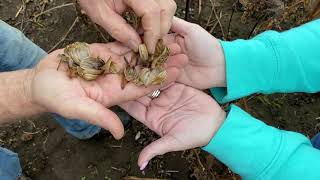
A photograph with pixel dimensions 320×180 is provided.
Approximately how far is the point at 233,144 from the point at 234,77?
32 cm

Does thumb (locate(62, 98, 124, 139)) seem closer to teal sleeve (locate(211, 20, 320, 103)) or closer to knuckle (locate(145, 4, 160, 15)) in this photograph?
knuckle (locate(145, 4, 160, 15))

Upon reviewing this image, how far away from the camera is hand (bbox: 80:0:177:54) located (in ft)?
5.00

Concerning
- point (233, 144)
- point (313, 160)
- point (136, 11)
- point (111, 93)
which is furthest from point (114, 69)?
point (313, 160)

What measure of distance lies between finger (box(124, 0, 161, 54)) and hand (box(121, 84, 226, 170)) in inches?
10.4

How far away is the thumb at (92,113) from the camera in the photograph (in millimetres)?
1370

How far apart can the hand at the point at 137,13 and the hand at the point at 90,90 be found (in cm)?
12

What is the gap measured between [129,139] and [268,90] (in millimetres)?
956

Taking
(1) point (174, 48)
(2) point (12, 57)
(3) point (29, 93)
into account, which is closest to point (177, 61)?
(1) point (174, 48)

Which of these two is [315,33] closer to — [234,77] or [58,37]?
[234,77]

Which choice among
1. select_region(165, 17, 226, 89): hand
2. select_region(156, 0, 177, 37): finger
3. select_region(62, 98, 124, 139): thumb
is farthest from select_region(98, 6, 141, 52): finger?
select_region(62, 98, 124, 139): thumb

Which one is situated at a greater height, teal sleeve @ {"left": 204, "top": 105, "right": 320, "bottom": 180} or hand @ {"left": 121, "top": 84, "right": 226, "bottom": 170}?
hand @ {"left": 121, "top": 84, "right": 226, "bottom": 170}

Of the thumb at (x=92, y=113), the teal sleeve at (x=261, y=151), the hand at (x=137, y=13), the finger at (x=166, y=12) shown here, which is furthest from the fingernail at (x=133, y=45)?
the teal sleeve at (x=261, y=151)

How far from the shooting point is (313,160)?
1.54 meters

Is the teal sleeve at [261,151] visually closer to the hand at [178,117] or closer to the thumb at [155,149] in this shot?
the hand at [178,117]
